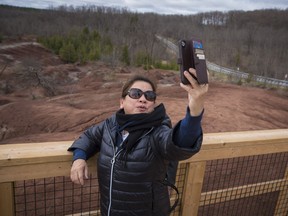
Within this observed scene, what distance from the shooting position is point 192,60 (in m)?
1.14

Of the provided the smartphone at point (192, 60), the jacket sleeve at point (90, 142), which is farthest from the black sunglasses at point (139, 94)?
the smartphone at point (192, 60)

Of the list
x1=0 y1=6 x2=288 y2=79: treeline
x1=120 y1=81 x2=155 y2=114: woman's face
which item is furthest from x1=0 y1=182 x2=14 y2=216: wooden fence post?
x1=0 y1=6 x2=288 y2=79: treeline

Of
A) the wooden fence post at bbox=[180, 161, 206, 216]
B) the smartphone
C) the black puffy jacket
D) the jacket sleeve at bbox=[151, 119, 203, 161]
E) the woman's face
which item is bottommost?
the wooden fence post at bbox=[180, 161, 206, 216]

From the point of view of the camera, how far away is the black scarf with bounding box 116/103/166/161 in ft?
4.77

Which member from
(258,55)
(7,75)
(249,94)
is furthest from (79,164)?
(258,55)

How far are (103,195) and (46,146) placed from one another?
41 centimetres

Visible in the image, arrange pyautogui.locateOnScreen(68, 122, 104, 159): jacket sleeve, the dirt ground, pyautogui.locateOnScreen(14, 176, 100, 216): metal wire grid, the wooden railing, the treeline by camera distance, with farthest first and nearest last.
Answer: the treeline < the dirt ground < pyautogui.locateOnScreen(14, 176, 100, 216): metal wire grid < pyautogui.locateOnScreen(68, 122, 104, 159): jacket sleeve < the wooden railing

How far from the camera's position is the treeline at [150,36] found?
4134 centimetres

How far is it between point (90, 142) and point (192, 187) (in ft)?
2.58

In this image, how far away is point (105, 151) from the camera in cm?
153

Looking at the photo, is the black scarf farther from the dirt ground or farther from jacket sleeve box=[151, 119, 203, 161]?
the dirt ground

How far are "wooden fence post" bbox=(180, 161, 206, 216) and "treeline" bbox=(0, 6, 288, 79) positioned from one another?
1317 inches

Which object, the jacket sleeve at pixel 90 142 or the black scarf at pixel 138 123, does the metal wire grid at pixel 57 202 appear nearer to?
the jacket sleeve at pixel 90 142

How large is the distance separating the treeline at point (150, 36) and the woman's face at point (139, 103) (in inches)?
1325
